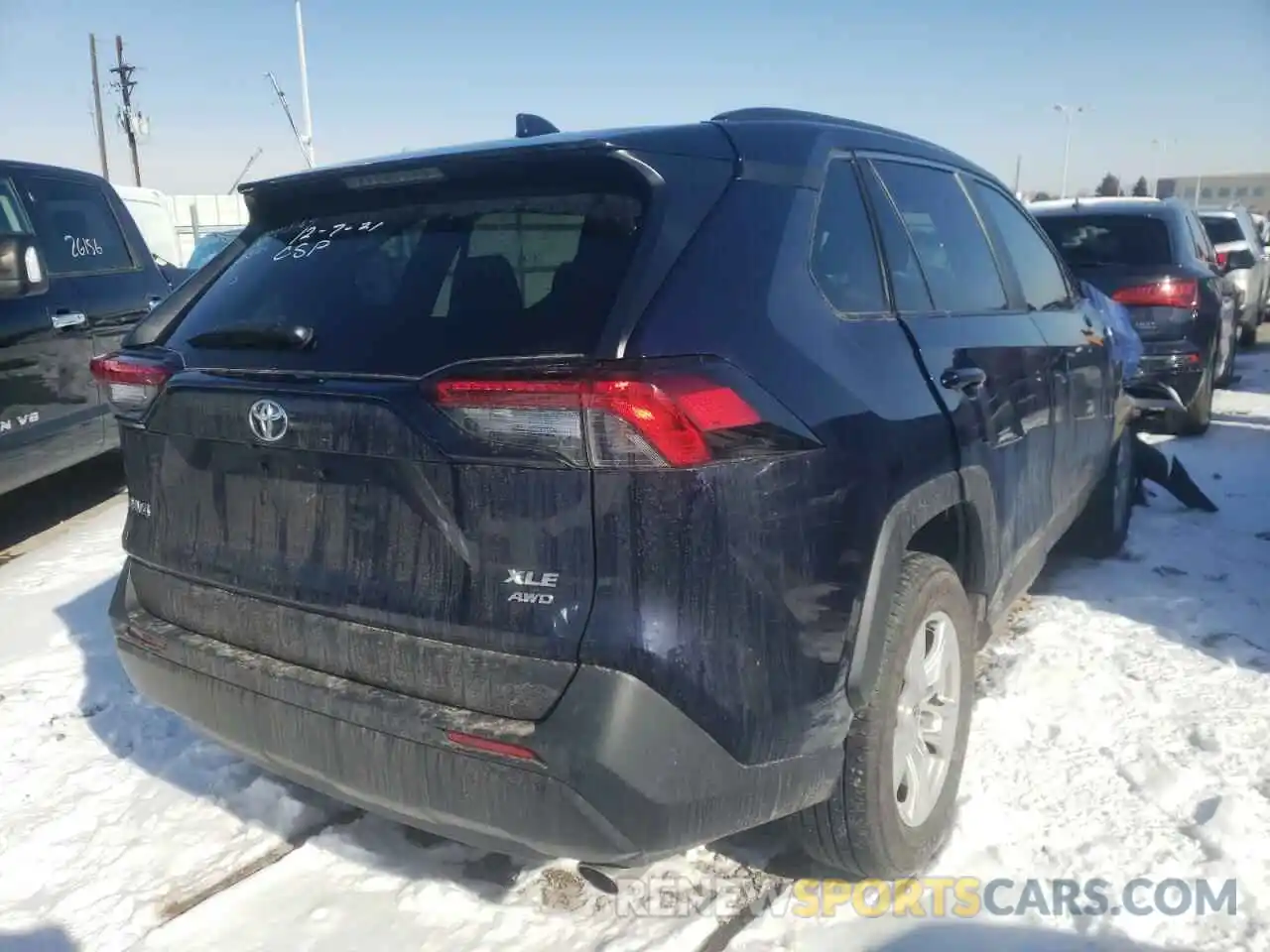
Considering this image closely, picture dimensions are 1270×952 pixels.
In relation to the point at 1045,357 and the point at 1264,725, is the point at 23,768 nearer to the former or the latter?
the point at 1045,357

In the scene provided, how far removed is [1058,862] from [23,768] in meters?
3.06

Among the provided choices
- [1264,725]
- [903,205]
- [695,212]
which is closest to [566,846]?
[695,212]

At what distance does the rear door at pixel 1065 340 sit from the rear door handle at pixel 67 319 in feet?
15.5

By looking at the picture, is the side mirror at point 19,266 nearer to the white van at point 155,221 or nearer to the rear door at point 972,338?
the rear door at point 972,338

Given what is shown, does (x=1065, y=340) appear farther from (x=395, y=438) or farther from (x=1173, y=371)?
(x=1173, y=371)

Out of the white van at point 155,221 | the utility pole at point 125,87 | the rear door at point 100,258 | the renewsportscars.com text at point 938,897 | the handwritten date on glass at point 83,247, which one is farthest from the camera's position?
the utility pole at point 125,87

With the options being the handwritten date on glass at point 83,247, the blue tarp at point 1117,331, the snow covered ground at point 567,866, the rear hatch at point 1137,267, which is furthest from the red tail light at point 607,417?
the rear hatch at point 1137,267

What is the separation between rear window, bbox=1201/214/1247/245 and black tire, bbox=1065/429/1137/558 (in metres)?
10.3

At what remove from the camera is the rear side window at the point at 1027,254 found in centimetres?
367

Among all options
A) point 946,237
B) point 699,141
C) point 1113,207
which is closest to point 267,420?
point 699,141

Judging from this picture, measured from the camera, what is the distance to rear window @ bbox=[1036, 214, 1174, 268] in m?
7.41

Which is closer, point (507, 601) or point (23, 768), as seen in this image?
point (507, 601)

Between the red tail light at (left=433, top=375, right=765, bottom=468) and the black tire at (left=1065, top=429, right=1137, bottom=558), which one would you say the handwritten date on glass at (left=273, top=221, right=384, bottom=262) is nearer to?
the red tail light at (left=433, top=375, right=765, bottom=468)

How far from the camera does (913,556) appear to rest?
8.32ft
